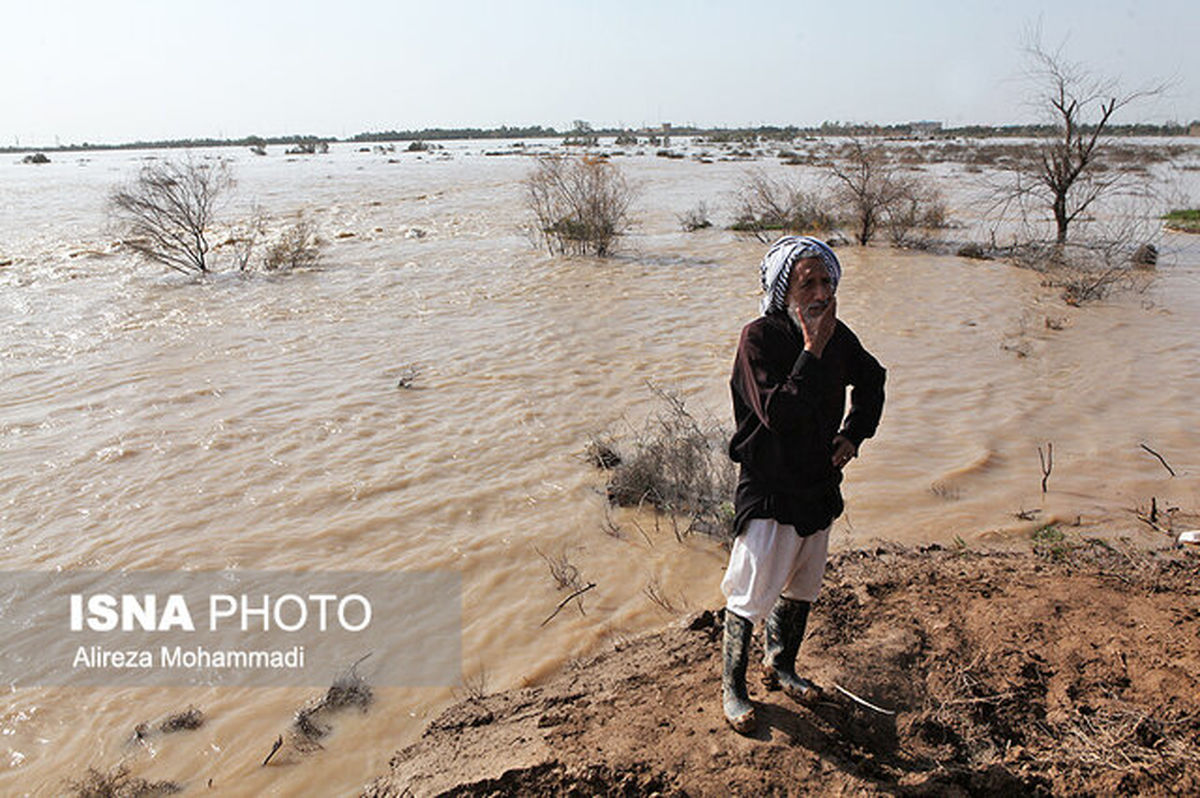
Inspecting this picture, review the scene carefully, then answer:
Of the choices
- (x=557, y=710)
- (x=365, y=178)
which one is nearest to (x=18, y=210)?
(x=365, y=178)

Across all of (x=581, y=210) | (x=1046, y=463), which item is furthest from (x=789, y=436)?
(x=581, y=210)

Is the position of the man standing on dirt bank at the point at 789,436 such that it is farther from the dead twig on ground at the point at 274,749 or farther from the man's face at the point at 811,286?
the dead twig on ground at the point at 274,749

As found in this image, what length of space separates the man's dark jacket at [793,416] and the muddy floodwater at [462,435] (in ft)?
5.24

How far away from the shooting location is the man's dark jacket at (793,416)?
217 cm

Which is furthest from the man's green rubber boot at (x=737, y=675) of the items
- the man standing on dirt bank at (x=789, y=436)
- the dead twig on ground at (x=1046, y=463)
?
the dead twig on ground at (x=1046, y=463)

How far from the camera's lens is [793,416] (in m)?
2.16

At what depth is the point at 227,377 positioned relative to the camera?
7.47 meters

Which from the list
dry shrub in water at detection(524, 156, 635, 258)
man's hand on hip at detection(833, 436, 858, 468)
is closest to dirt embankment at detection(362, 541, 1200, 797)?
man's hand on hip at detection(833, 436, 858, 468)

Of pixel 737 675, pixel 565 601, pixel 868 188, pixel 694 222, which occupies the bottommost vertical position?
pixel 565 601

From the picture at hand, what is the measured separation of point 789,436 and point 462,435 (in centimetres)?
418

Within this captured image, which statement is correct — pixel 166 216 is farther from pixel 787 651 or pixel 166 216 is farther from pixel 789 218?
pixel 787 651

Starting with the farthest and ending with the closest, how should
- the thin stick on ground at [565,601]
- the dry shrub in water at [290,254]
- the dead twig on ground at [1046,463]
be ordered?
the dry shrub in water at [290,254]
the dead twig on ground at [1046,463]
the thin stick on ground at [565,601]

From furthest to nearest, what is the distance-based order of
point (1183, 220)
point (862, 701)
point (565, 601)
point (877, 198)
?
point (1183, 220) → point (877, 198) → point (565, 601) → point (862, 701)

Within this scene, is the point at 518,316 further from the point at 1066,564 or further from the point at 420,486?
the point at 1066,564
